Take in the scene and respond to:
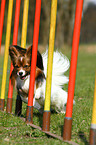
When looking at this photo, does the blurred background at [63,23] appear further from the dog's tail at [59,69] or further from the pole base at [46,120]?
the pole base at [46,120]

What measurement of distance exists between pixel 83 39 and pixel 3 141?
39.3 m

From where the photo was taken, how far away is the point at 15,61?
4.25 meters

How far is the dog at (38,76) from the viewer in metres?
4.20

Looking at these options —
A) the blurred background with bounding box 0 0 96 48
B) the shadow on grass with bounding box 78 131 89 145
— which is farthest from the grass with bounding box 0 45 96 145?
the blurred background with bounding box 0 0 96 48

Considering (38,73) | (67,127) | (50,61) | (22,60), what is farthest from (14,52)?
(67,127)

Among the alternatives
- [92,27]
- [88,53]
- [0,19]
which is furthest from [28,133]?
[92,27]

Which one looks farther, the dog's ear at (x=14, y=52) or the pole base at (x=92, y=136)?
the dog's ear at (x=14, y=52)

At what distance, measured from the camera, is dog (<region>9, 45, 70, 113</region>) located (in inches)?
165

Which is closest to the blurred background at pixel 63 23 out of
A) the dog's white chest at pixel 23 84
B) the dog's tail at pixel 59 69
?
the dog's tail at pixel 59 69

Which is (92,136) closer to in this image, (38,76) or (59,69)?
(38,76)

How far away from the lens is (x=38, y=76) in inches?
171

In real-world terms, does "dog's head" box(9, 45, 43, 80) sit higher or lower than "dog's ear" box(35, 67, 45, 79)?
higher

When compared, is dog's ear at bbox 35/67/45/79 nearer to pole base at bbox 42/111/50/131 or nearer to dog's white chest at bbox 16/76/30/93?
dog's white chest at bbox 16/76/30/93

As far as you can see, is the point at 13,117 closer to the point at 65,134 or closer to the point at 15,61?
the point at 15,61
